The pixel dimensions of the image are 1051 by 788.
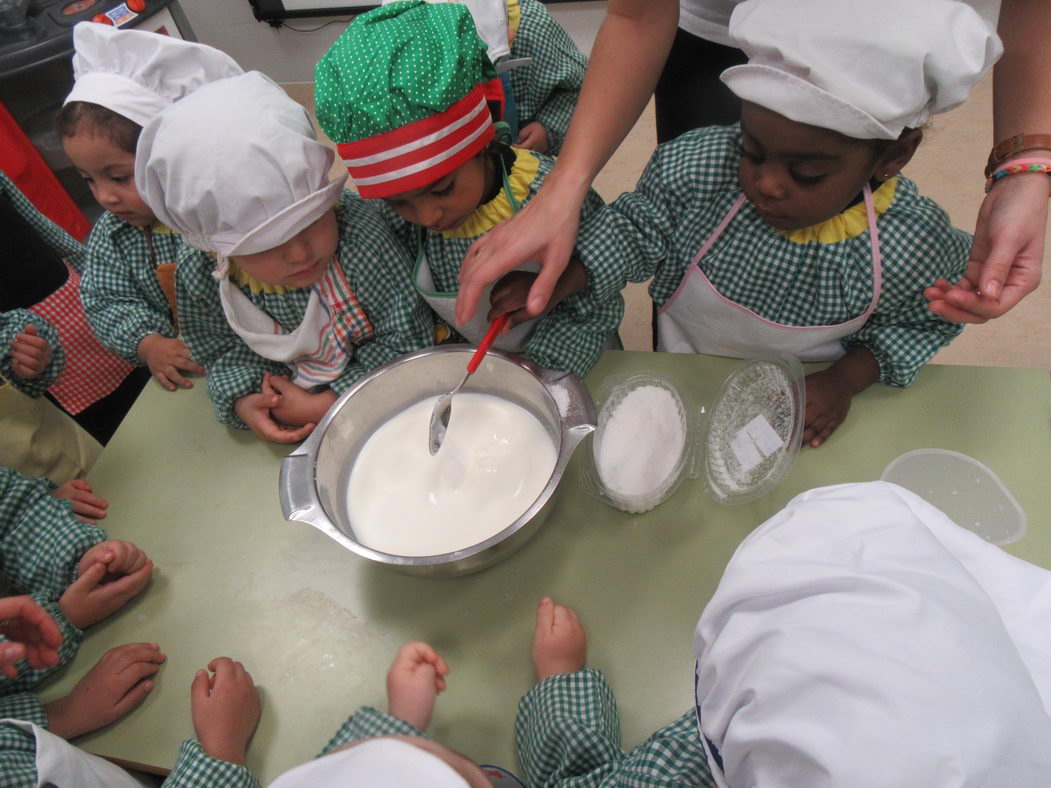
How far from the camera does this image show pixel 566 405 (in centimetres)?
80

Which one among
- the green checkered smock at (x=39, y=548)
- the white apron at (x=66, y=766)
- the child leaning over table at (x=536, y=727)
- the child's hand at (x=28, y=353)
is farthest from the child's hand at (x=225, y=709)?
the child's hand at (x=28, y=353)

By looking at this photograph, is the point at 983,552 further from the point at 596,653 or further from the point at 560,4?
the point at 560,4

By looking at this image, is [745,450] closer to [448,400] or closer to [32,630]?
[448,400]

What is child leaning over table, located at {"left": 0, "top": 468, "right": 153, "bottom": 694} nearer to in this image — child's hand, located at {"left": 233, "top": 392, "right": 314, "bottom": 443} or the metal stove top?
child's hand, located at {"left": 233, "top": 392, "right": 314, "bottom": 443}

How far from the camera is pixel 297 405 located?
1.04 m

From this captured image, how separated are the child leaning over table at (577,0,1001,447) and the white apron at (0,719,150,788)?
34.3 inches

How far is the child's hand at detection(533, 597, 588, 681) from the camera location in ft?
2.30

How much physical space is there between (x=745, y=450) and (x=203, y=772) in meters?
0.74

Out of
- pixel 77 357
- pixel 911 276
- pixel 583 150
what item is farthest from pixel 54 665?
pixel 911 276

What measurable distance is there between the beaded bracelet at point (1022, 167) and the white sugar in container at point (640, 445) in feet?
1.60

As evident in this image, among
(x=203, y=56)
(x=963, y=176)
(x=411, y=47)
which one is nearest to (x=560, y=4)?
(x=963, y=176)

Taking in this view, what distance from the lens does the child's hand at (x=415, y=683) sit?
0.68m

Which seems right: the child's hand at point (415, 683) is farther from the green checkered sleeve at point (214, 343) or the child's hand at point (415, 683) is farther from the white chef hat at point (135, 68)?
the white chef hat at point (135, 68)

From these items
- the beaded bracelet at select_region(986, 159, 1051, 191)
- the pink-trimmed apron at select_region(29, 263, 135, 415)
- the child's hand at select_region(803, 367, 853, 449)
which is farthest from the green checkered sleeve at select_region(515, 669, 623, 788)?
the pink-trimmed apron at select_region(29, 263, 135, 415)
